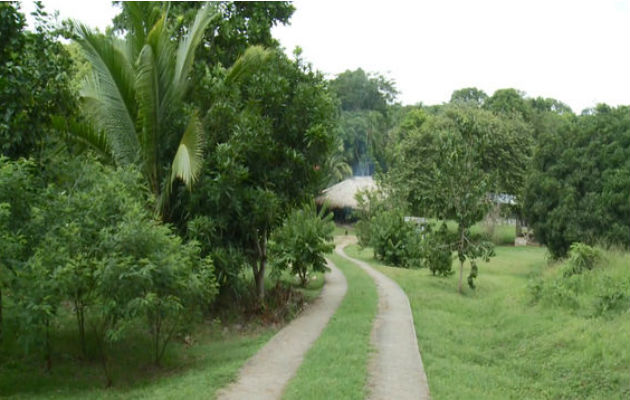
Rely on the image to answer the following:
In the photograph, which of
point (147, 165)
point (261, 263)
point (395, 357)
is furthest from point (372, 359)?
point (147, 165)

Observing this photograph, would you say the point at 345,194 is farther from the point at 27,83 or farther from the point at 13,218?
the point at 13,218

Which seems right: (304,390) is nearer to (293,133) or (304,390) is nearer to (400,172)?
(293,133)

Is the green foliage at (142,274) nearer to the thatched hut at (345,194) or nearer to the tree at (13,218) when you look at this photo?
the tree at (13,218)

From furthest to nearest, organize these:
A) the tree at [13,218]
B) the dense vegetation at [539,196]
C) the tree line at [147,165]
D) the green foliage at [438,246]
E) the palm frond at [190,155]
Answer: the green foliage at [438,246] → the dense vegetation at [539,196] → the palm frond at [190,155] → the tree line at [147,165] → the tree at [13,218]

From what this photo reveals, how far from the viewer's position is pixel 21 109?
855cm

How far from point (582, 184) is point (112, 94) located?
15805mm

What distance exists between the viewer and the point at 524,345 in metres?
9.66

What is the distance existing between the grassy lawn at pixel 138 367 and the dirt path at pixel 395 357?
184cm

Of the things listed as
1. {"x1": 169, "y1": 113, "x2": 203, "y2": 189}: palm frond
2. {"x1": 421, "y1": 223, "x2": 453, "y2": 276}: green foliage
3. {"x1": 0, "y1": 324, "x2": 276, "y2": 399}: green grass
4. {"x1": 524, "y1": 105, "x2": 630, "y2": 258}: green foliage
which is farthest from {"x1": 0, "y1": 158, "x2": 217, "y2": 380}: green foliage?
{"x1": 524, "y1": 105, "x2": 630, "y2": 258}: green foliage

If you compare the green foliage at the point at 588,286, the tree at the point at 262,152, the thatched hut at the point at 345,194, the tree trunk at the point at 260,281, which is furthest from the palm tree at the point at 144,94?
the thatched hut at the point at 345,194

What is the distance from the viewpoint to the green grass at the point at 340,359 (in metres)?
6.31

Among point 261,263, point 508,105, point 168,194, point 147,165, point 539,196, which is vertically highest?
point 508,105

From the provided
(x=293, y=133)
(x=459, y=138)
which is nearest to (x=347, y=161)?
(x=459, y=138)

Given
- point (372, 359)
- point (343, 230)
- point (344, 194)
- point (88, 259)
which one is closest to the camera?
point (88, 259)
